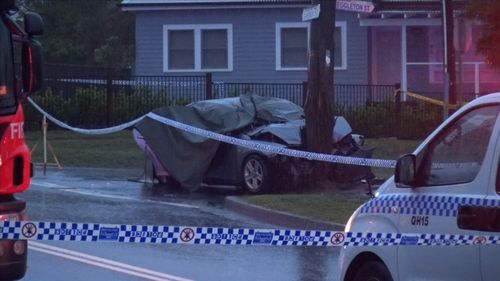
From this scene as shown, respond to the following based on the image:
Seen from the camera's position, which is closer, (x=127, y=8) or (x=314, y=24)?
(x=314, y=24)

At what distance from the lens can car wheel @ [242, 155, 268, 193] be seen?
1825 centimetres

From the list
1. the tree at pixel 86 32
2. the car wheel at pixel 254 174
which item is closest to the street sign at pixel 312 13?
the car wheel at pixel 254 174

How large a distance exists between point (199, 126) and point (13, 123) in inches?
446

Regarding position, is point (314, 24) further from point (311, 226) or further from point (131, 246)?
point (131, 246)

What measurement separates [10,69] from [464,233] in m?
3.61

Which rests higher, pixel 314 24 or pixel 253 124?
pixel 314 24

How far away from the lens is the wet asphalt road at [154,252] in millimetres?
11094

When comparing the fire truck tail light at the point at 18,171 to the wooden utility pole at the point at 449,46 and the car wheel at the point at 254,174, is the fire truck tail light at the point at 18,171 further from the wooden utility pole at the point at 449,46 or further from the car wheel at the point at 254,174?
the wooden utility pole at the point at 449,46

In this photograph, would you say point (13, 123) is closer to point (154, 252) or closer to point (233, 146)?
point (154, 252)

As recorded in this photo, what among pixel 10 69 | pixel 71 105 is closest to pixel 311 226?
pixel 10 69

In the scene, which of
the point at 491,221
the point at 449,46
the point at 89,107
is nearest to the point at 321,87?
the point at 449,46

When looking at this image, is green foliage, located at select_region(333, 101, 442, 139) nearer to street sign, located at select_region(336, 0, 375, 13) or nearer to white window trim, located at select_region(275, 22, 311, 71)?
white window trim, located at select_region(275, 22, 311, 71)

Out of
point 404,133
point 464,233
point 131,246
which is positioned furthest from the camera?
point 404,133

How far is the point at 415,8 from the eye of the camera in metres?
32.3
